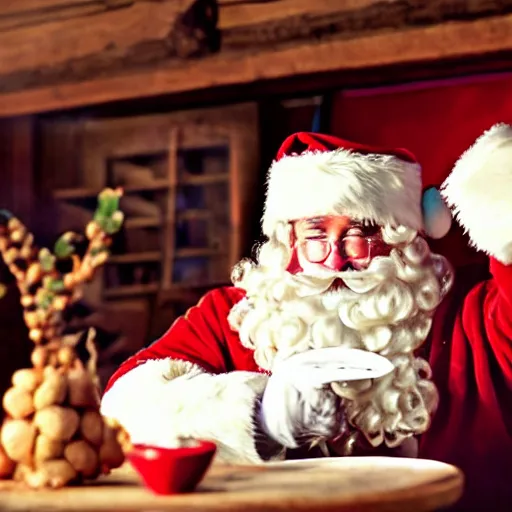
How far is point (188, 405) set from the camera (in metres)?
1.53

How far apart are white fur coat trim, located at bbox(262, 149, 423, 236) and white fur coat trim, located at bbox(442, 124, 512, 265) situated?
0.30 ft

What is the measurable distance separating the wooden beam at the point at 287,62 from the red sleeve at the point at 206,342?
491mm

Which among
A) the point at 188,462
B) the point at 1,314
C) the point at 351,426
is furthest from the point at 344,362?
the point at 1,314

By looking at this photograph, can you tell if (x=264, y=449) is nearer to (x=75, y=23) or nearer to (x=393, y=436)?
(x=393, y=436)

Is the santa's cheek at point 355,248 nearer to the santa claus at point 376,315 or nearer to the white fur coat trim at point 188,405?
the santa claus at point 376,315

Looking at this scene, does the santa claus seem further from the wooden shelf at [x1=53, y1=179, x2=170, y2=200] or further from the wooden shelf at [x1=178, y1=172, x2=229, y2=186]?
the wooden shelf at [x1=53, y1=179, x2=170, y2=200]

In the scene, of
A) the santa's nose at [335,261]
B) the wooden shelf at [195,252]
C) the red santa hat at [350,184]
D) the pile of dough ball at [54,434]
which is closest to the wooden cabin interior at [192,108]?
the wooden shelf at [195,252]

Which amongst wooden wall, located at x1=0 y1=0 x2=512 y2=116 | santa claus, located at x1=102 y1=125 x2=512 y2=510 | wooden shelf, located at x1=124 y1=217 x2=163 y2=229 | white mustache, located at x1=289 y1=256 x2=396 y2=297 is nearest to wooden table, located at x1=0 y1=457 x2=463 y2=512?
santa claus, located at x1=102 y1=125 x2=512 y2=510

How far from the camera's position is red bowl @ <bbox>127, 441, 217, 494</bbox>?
112 centimetres

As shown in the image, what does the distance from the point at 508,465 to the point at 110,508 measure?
0.85m

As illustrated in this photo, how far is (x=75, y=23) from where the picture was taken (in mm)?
2055

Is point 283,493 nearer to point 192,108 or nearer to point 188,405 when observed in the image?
point 188,405

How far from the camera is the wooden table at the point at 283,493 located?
105 cm

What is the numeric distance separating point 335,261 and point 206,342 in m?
0.33
